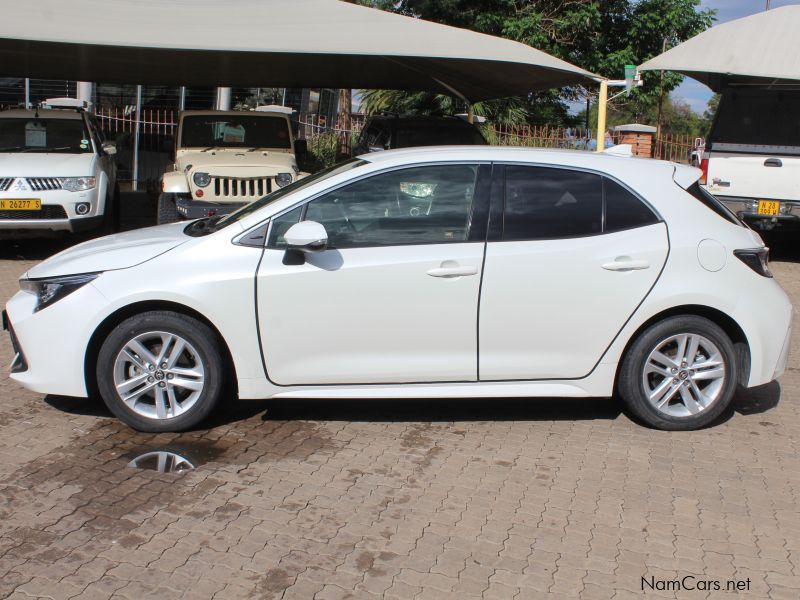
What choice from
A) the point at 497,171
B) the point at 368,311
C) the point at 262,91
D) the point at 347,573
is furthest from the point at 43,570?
the point at 262,91

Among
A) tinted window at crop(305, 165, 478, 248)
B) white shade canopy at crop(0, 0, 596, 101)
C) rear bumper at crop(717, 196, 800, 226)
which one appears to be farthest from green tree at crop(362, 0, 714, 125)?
tinted window at crop(305, 165, 478, 248)

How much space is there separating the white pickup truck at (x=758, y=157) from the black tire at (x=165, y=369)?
28.0 ft

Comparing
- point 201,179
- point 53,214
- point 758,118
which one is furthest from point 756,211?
point 53,214

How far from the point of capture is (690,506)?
4.42 meters

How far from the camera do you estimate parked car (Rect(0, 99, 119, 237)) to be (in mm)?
10305

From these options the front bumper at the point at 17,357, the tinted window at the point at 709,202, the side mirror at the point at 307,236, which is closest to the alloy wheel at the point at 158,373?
the front bumper at the point at 17,357

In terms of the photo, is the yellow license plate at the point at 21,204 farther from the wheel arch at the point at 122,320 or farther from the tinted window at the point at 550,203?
the tinted window at the point at 550,203

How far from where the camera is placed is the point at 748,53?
39.9 ft

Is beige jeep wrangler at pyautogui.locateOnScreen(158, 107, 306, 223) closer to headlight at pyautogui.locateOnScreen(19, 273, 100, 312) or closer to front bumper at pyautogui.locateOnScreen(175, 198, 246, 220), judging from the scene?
front bumper at pyautogui.locateOnScreen(175, 198, 246, 220)

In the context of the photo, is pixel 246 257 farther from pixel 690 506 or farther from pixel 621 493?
pixel 690 506

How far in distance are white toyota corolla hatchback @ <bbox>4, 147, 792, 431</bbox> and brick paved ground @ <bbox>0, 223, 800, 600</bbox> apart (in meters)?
0.32

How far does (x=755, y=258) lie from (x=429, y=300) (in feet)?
6.42

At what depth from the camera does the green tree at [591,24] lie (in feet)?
70.3

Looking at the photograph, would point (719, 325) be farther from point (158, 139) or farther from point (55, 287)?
point (158, 139)
